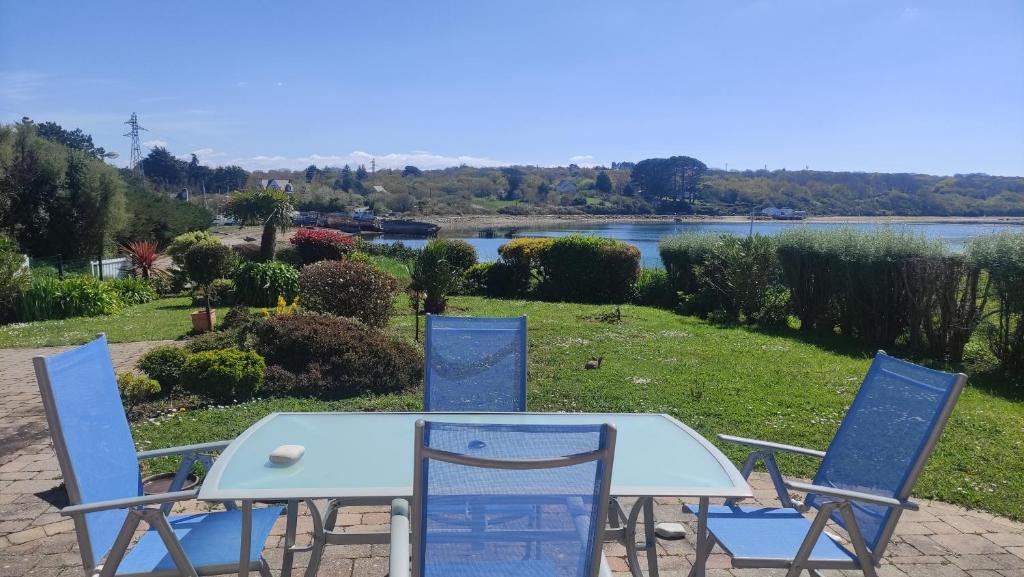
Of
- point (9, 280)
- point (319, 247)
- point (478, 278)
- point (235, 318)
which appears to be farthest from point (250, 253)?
point (235, 318)

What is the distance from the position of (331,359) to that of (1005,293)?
730 centimetres

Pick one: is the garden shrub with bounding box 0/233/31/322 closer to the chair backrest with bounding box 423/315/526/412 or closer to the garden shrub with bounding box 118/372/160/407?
the garden shrub with bounding box 118/372/160/407

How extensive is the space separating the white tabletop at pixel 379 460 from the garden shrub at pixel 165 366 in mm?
3758

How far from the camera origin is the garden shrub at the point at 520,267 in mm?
15602

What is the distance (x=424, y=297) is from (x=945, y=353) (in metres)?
8.28

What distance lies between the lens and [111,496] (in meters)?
2.26

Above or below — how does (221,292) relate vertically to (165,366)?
below

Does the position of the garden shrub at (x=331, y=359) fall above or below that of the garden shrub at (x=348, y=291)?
below

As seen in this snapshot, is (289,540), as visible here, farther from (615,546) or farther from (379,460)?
(615,546)

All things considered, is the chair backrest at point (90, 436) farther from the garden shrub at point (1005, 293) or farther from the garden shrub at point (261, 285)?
the garden shrub at point (261, 285)

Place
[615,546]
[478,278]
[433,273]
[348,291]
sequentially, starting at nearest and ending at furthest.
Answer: [615,546] < [348,291] < [433,273] < [478,278]

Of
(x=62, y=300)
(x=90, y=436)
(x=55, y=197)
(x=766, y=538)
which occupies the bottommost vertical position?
(x=62, y=300)

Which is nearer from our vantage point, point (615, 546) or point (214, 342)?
point (615, 546)

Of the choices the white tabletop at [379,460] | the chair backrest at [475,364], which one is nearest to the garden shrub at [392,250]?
the chair backrest at [475,364]
